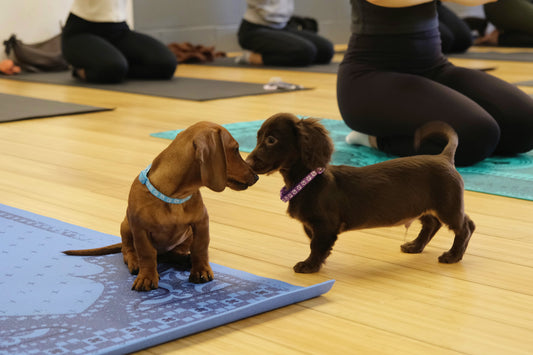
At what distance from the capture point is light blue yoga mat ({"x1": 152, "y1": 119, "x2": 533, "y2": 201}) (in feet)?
7.36

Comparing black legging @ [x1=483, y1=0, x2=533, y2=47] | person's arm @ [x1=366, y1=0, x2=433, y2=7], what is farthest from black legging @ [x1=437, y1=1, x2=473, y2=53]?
person's arm @ [x1=366, y1=0, x2=433, y2=7]

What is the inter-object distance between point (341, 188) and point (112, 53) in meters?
3.59

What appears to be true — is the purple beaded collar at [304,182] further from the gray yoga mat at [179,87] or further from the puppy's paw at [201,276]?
the gray yoga mat at [179,87]

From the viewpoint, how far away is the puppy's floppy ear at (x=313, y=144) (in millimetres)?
1466

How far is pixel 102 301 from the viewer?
1328 millimetres

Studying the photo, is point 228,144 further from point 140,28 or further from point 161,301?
point 140,28

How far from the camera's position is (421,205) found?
1560 mm

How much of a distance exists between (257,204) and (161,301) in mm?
781

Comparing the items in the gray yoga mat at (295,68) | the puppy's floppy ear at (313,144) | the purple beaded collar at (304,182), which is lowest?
the gray yoga mat at (295,68)

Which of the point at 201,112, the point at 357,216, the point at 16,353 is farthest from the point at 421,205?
the point at 201,112

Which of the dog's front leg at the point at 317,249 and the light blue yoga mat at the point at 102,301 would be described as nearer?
the light blue yoga mat at the point at 102,301

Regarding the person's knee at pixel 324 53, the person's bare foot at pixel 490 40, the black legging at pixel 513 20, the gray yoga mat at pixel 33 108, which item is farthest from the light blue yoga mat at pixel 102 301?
the person's bare foot at pixel 490 40

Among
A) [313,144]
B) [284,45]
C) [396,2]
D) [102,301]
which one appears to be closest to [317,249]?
[313,144]

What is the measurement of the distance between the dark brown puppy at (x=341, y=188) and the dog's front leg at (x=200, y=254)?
0.17 metres
